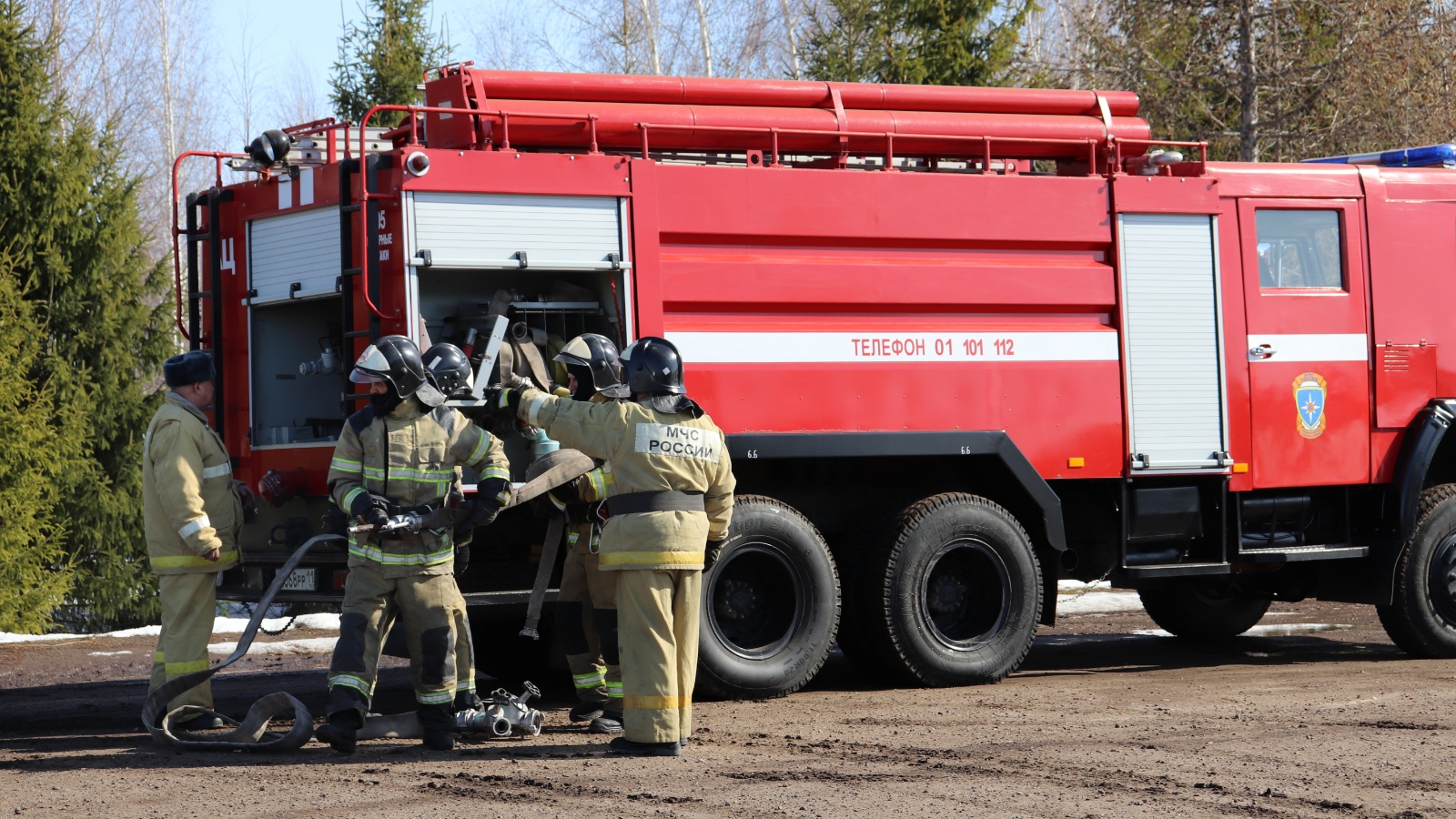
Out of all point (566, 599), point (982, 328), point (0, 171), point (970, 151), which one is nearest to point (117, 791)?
point (566, 599)

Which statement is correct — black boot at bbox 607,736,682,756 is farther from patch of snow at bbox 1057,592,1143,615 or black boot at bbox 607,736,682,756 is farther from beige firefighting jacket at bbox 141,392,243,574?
patch of snow at bbox 1057,592,1143,615

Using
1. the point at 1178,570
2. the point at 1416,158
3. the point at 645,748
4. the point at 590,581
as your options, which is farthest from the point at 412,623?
the point at 1416,158

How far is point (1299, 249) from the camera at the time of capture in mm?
9641

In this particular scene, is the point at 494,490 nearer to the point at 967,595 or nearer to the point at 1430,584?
the point at 967,595

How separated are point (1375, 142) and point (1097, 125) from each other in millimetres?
10477

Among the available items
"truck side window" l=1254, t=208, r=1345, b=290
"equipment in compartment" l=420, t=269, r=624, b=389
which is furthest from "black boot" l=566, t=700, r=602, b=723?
"truck side window" l=1254, t=208, r=1345, b=290

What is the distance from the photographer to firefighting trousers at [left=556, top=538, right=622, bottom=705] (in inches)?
291

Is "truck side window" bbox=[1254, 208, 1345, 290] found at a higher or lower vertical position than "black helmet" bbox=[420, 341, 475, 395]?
higher

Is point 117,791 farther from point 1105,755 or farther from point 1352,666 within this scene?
point 1352,666

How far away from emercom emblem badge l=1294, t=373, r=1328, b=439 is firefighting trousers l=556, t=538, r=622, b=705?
175 inches

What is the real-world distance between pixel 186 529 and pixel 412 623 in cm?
117

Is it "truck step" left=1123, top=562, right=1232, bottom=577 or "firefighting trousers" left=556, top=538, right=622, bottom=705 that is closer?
"firefighting trousers" left=556, top=538, right=622, bottom=705

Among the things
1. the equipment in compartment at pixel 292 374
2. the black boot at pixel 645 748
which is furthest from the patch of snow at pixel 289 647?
the black boot at pixel 645 748

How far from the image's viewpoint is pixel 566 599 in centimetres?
757
